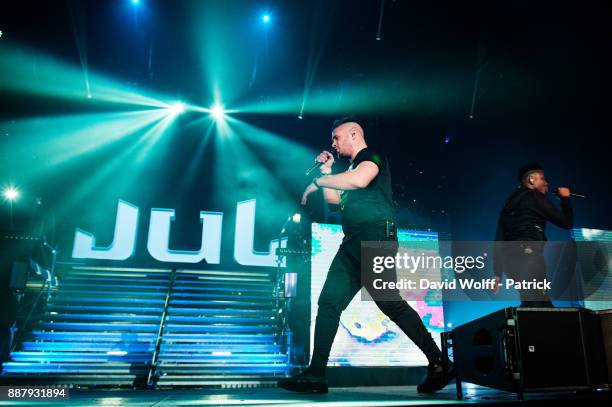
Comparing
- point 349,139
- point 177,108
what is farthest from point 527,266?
point 177,108

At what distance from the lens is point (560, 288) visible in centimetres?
462

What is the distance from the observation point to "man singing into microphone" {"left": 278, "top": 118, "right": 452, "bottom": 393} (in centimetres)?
280

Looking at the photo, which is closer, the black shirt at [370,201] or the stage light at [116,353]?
the black shirt at [370,201]

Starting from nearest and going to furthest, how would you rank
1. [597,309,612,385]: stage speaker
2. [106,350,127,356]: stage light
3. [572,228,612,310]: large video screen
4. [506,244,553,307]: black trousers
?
[597,309,612,385]: stage speaker → [506,244,553,307]: black trousers → [106,350,127,356]: stage light → [572,228,612,310]: large video screen

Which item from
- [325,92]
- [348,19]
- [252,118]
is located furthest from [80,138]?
[348,19]

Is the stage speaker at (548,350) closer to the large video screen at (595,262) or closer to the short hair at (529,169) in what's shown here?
the short hair at (529,169)

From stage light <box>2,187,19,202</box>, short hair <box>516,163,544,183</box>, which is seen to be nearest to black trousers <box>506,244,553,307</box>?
short hair <box>516,163,544,183</box>

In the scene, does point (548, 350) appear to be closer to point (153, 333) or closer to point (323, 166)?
point (323, 166)

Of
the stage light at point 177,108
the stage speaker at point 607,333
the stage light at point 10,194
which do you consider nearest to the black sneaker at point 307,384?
the stage speaker at point 607,333

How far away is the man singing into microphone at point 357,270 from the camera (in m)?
2.80

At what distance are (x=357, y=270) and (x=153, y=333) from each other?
3.74 m

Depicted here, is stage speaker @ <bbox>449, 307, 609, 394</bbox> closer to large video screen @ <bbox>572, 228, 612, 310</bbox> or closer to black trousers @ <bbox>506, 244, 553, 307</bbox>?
black trousers @ <bbox>506, 244, 553, 307</bbox>

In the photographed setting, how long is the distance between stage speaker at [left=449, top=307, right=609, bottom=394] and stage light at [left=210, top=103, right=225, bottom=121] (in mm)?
9333

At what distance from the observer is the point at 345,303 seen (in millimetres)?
2967
